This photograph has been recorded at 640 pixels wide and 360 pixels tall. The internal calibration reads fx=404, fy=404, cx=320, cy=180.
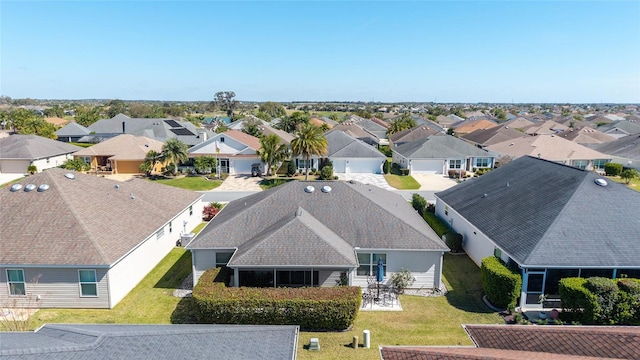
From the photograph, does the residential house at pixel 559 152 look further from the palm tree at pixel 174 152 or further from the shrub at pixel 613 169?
the palm tree at pixel 174 152

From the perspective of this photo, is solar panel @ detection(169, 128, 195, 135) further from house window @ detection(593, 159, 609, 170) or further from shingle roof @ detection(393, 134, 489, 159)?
house window @ detection(593, 159, 609, 170)

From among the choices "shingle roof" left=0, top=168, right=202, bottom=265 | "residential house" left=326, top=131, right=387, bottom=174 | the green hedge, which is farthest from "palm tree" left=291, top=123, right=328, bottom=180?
the green hedge

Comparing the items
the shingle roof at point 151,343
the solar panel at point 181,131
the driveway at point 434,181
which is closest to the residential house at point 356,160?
the driveway at point 434,181

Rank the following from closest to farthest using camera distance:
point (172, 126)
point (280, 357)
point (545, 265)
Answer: point (280, 357)
point (545, 265)
point (172, 126)

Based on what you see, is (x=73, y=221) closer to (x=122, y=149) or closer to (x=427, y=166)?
(x=122, y=149)

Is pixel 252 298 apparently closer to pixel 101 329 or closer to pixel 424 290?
pixel 101 329

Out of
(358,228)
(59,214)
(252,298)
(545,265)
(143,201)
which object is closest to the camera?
(252,298)

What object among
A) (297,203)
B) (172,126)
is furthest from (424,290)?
(172,126)

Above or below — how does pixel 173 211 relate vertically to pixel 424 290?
above
